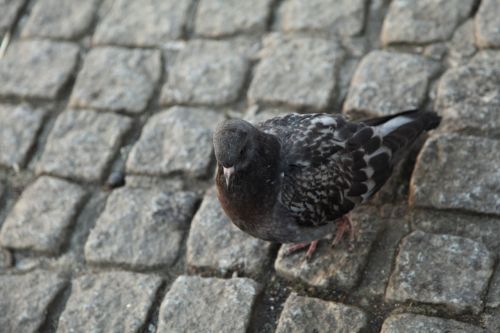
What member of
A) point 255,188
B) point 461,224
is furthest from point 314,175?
point 461,224

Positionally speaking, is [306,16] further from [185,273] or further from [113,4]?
[185,273]

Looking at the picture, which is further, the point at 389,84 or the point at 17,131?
the point at 17,131

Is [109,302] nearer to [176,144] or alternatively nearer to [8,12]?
[176,144]

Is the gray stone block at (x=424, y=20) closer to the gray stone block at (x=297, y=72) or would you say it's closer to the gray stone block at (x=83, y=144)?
the gray stone block at (x=297, y=72)

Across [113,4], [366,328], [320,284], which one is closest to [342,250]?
[320,284]

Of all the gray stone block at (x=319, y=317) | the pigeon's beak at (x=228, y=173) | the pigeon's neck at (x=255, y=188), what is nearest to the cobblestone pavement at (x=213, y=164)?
the gray stone block at (x=319, y=317)

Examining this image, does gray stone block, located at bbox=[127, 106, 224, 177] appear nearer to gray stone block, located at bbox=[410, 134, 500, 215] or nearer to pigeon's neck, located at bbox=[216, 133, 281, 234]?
pigeon's neck, located at bbox=[216, 133, 281, 234]
